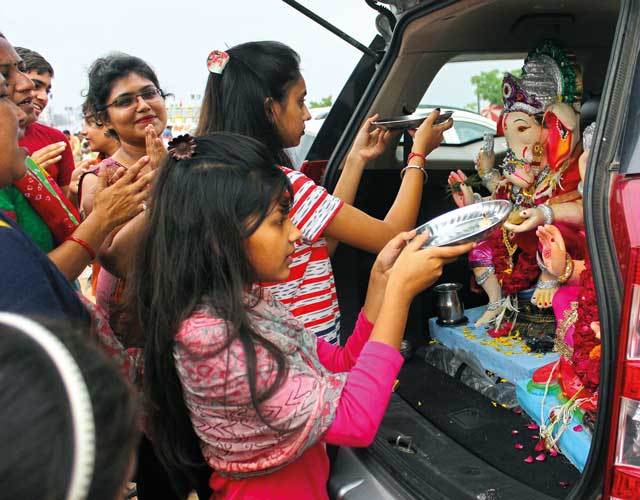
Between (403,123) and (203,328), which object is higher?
(403,123)

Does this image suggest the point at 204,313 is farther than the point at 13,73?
No

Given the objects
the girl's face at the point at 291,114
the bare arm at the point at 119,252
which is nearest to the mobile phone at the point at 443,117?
the girl's face at the point at 291,114

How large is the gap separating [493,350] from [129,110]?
5.23ft

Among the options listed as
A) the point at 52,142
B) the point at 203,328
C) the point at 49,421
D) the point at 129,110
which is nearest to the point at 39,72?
the point at 52,142

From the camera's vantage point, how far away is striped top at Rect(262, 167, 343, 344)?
1.59m

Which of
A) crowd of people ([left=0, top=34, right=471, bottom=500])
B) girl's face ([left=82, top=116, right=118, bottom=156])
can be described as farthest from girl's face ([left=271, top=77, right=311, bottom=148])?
girl's face ([left=82, top=116, right=118, bottom=156])

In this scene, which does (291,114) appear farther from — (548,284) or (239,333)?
(548,284)

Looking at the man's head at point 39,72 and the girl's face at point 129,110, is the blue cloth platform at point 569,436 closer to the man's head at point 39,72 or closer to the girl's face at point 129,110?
the girl's face at point 129,110

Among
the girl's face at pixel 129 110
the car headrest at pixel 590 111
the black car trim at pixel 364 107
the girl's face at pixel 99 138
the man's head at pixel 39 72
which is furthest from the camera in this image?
the man's head at pixel 39 72

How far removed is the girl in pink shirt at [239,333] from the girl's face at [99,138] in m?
1.45

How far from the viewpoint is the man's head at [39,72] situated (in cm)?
316

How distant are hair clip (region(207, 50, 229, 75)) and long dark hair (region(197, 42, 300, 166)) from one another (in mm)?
→ 16

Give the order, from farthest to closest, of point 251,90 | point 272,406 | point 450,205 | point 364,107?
1. point 450,205
2. point 364,107
3. point 251,90
4. point 272,406

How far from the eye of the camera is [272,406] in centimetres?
111
